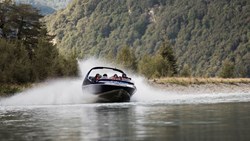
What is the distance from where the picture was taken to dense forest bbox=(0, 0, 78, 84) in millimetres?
57625

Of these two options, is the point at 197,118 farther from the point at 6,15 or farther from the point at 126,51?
the point at 126,51

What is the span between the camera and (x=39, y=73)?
63.1m

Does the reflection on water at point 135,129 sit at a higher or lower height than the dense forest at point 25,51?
lower

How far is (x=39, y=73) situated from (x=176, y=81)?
2127cm

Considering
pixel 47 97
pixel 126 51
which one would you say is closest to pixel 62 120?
pixel 47 97

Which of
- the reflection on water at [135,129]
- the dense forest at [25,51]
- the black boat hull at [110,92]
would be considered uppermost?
the dense forest at [25,51]

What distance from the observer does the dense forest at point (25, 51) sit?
2269 inches

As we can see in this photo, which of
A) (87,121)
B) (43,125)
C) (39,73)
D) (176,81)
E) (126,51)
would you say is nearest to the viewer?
(43,125)

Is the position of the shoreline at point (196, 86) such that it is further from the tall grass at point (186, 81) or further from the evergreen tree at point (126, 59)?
the evergreen tree at point (126, 59)

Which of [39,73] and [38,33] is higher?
[38,33]

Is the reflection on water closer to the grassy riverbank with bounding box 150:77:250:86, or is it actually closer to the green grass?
the green grass

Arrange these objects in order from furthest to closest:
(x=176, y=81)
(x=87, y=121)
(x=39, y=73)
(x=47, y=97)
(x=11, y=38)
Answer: (x=176, y=81) → (x=11, y=38) → (x=39, y=73) → (x=47, y=97) → (x=87, y=121)

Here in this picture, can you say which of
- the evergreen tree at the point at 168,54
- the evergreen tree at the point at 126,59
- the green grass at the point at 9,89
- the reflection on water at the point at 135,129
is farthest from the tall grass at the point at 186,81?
the reflection on water at the point at 135,129

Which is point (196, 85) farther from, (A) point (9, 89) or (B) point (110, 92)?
(B) point (110, 92)
